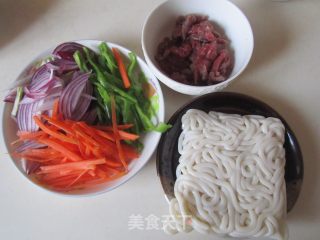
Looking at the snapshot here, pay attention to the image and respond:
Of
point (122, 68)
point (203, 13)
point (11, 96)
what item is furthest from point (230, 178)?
point (11, 96)

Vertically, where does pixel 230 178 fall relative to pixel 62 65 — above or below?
below

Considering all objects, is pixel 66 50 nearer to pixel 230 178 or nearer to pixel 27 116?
pixel 27 116

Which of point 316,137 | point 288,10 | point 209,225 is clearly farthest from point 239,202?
point 288,10

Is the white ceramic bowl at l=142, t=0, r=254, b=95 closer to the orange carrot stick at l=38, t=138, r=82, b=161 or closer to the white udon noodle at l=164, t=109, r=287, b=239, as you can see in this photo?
the white udon noodle at l=164, t=109, r=287, b=239

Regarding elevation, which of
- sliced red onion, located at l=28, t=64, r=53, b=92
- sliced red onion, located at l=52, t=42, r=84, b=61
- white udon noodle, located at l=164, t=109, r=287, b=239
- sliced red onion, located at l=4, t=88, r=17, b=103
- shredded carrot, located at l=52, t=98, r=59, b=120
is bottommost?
white udon noodle, located at l=164, t=109, r=287, b=239

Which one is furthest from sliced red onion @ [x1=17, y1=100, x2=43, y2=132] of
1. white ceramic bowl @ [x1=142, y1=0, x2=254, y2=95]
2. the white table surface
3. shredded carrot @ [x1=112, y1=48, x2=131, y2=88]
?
white ceramic bowl @ [x1=142, y1=0, x2=254, y2=95]

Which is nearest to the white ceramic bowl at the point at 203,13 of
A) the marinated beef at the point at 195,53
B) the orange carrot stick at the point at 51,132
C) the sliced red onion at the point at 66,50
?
the marinated beef at the point at 195,53

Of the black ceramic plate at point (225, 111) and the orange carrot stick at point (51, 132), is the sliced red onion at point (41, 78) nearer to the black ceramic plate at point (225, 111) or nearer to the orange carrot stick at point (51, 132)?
the orange carrot stick at point (51, 132)
